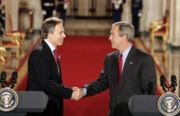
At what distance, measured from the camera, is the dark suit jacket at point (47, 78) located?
4961 mm

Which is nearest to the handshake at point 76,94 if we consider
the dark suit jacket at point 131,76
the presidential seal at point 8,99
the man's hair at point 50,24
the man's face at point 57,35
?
the dark suit jacket at point 131,76

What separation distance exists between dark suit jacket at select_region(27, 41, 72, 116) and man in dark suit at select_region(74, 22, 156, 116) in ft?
1.45

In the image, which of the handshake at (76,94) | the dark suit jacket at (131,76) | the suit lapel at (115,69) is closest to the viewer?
the dark suit jacket at (131,76)

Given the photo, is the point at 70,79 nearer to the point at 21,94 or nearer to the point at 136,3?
the point at 21,94

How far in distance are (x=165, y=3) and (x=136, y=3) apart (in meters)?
1.56

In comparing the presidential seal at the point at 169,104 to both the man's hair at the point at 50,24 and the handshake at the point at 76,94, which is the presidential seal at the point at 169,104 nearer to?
the handshake at the point at 76,94

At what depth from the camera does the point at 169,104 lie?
3.87 meters

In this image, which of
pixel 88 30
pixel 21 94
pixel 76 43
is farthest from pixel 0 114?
pixel 88 30

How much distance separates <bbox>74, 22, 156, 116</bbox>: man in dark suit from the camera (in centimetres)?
491

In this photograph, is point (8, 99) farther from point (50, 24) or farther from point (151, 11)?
point (151, 11)

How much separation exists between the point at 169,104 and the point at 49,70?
1490 millimetres

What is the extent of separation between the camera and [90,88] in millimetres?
5332

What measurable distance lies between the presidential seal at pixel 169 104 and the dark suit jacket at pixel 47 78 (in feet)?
4.45

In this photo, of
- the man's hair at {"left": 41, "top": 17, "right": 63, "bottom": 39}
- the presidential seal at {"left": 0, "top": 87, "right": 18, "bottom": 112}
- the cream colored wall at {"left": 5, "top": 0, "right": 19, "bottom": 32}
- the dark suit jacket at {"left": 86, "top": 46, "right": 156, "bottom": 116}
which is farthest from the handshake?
the cream colored wall at {"left": 5, "top": 0, "right": 19, "bottom": 32}
